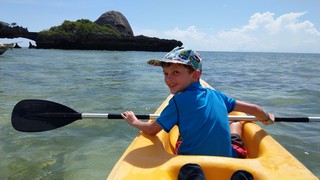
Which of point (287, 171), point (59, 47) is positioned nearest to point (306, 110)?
point (287, 171)

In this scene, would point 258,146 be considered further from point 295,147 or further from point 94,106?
point 94,106

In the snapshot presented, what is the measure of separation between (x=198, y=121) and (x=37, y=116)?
1982 mm

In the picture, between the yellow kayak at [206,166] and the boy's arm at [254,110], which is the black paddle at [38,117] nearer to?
the boy's arm at [254,110]

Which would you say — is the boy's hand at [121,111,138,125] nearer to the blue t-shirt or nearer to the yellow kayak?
the yellow kayak

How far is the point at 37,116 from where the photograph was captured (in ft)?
11.1

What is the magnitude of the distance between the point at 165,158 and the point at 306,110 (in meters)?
5.99

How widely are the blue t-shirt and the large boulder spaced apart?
83.6m

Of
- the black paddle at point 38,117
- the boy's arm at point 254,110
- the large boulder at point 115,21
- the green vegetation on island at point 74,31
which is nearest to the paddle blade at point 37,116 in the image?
the black paddle at point 38,117

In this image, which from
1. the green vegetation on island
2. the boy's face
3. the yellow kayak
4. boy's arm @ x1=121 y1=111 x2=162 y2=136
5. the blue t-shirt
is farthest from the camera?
the green vegetation on island

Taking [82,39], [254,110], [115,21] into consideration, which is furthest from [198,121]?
[115,21]

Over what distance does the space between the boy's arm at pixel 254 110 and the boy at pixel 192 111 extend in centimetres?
46

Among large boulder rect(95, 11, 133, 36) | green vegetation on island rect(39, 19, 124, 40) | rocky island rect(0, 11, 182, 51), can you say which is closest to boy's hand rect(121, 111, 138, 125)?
rocky island rect(0, 11, 182, 51)

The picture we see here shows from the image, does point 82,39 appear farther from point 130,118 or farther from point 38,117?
point 130,118

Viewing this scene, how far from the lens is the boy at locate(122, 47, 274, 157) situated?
2150 mm
